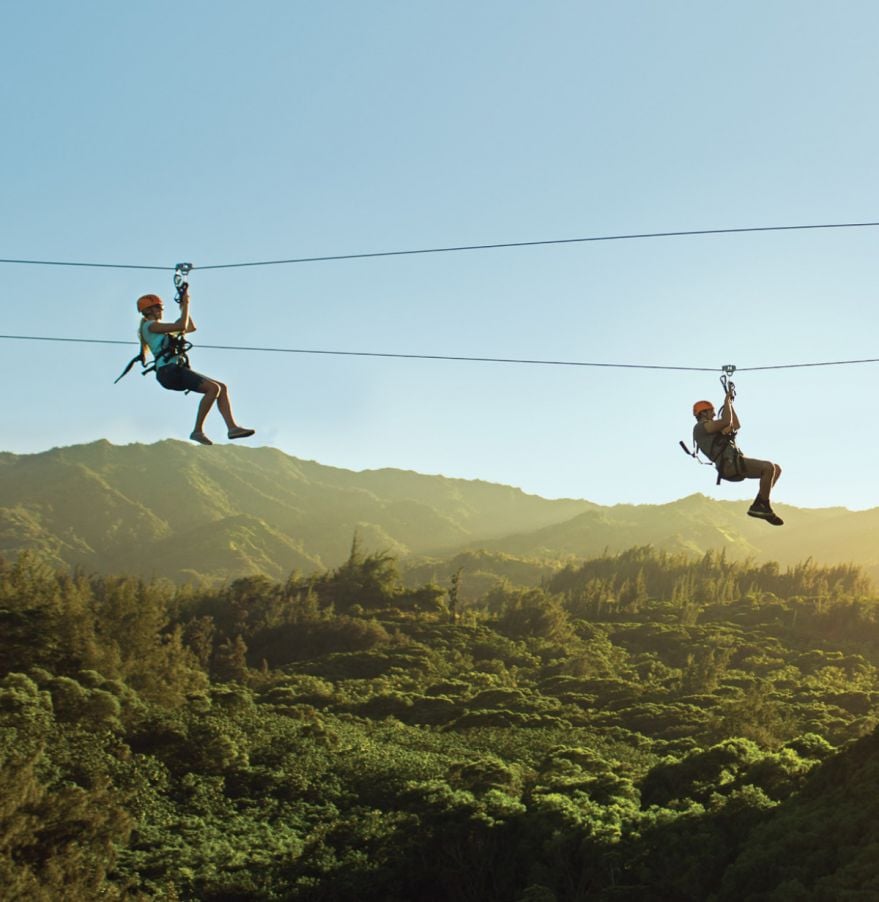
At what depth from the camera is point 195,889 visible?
22.0 metres

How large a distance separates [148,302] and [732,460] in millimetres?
6409

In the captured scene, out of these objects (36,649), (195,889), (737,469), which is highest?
(737,469)

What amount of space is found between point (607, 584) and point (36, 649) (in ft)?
284

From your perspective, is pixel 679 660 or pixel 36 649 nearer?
pixel 36 649

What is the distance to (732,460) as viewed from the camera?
1042 cm

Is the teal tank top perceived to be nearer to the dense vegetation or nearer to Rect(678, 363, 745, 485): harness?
Rect(678, 363, 745, 485): harness

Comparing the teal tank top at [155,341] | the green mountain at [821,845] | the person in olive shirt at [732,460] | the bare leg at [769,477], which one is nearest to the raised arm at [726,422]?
the person in olive shirt at [732,460]

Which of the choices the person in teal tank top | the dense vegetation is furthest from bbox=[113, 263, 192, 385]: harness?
the dense vegetation

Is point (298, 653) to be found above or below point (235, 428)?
below

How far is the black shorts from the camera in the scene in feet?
32.4

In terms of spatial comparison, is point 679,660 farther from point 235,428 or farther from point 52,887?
point 235,428

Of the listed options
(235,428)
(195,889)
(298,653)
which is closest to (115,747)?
(195,889)

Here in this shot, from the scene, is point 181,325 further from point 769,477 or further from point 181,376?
point 769,477

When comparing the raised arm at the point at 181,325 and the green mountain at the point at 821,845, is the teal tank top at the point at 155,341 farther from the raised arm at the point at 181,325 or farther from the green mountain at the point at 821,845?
the green mountain at the point at 821,845
